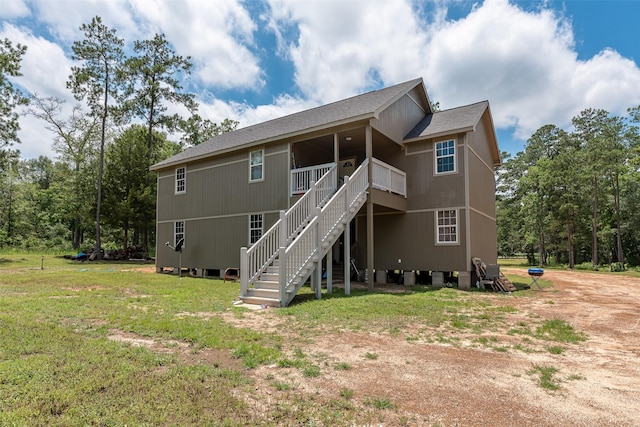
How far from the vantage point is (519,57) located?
12.9m

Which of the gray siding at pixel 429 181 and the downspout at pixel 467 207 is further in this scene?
the gray siding at pixel 429 181

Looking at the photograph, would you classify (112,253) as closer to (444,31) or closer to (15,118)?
(15,118)

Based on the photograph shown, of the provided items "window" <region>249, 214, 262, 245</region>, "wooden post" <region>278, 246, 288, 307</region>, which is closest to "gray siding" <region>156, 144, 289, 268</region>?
"window" <region>249, 214, 262, 245</region>

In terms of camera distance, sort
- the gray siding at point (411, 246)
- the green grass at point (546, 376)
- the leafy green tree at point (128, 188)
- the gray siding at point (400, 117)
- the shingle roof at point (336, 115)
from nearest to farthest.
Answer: the green grass at point (546, 376) → the shingle roof at point (336, 115) → the gray siding at point (411, 246) → the gray siding at point (400, 117) → the leafy green tree at point (128, 188)

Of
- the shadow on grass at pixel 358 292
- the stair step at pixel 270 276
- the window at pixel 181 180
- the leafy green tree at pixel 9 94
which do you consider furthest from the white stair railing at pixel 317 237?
the leafy green tree at pixel 9 94

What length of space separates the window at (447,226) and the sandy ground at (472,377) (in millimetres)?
5572

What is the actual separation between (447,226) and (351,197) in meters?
3.79

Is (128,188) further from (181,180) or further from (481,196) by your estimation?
(481,196)

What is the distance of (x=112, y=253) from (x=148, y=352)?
2555cm

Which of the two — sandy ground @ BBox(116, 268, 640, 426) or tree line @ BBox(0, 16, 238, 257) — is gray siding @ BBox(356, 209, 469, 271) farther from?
tree line @ BBox(0, 16, 238, 257)

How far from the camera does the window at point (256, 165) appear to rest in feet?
45.7

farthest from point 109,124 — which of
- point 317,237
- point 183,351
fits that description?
point 183,351

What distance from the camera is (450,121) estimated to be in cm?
1291

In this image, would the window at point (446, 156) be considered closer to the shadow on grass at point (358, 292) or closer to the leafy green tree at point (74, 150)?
the shadow on grass at point (358, 292)
